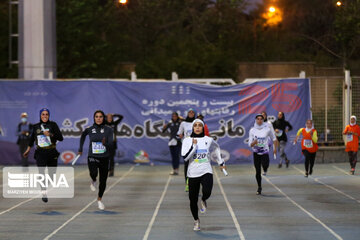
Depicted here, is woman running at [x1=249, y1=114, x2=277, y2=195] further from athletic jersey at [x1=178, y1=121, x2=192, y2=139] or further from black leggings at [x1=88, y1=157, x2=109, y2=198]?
black leggings at [x1=88, y1=157, x2=109, y2=198]

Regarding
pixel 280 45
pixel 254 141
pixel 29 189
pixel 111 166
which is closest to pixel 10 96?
pixel 111 166

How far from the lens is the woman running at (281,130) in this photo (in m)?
29.4

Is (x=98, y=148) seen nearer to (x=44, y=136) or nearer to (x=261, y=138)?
(x=44, y=136)

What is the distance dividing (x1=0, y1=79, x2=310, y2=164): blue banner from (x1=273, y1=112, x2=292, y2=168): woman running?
2.91 feet

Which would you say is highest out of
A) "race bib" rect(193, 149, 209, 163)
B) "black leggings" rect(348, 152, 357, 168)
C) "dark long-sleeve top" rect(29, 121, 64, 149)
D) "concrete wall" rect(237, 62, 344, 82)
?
"concrete wall" rect(237, 62, 344, 82)

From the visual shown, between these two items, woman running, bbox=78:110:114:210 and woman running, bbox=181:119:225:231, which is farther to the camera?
woman running, bbox=78:110:114:210

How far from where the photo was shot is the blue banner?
30.6 m

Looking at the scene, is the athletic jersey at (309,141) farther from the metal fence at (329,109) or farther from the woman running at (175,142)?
→ the metal fence at (329,109)

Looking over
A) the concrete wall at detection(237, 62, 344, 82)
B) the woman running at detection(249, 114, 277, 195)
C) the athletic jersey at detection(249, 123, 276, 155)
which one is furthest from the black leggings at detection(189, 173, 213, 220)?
the concrete wall at detection(237, 62, 344, 82)

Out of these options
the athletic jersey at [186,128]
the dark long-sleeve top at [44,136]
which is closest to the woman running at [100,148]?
the dark long-sleeve top at [44,136]

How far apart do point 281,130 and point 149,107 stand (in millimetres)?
4866

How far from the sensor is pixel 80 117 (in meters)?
30.9

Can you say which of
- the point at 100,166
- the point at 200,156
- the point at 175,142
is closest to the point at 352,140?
the point at 175,142

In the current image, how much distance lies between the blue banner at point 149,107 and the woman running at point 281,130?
888 mm
